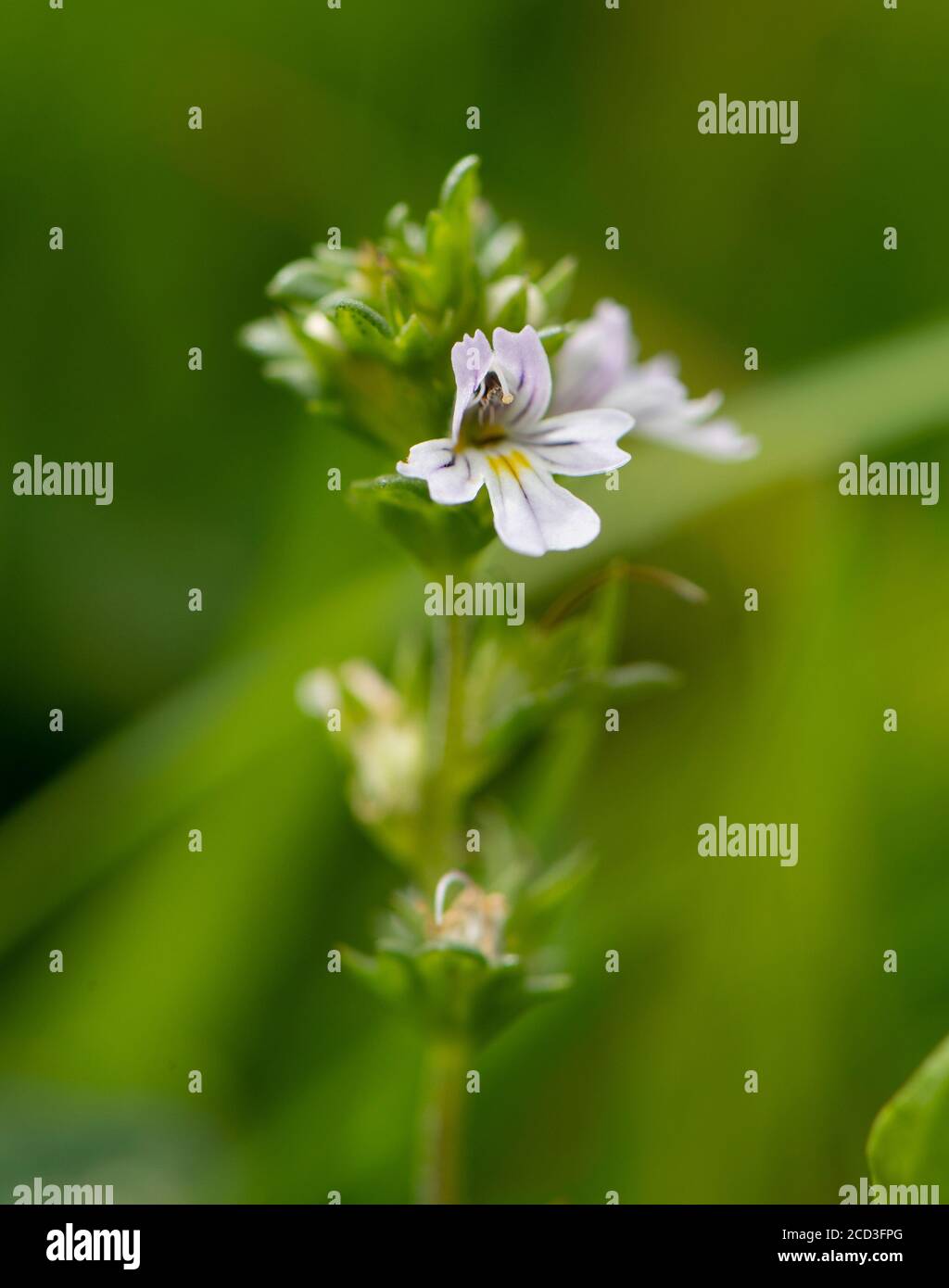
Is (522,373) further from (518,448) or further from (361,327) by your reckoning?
(361,327)

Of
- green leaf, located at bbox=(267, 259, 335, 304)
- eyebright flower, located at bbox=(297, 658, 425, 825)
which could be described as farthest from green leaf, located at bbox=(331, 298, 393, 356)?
eyebright flower, located at bbox=(297, 658, 425, 825)

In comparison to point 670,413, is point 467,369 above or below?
below

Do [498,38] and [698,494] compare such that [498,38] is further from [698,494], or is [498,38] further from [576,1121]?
[576,1121]

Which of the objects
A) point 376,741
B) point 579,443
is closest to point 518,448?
point 579,443

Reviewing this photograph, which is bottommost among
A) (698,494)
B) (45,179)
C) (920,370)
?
(698,494)

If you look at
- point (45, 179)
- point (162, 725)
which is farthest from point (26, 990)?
point (45, 179)

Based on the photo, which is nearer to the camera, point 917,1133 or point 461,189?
point 917,1133

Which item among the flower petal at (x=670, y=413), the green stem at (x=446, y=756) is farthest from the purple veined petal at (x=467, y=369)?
the green stem at (x=446, y=756)
